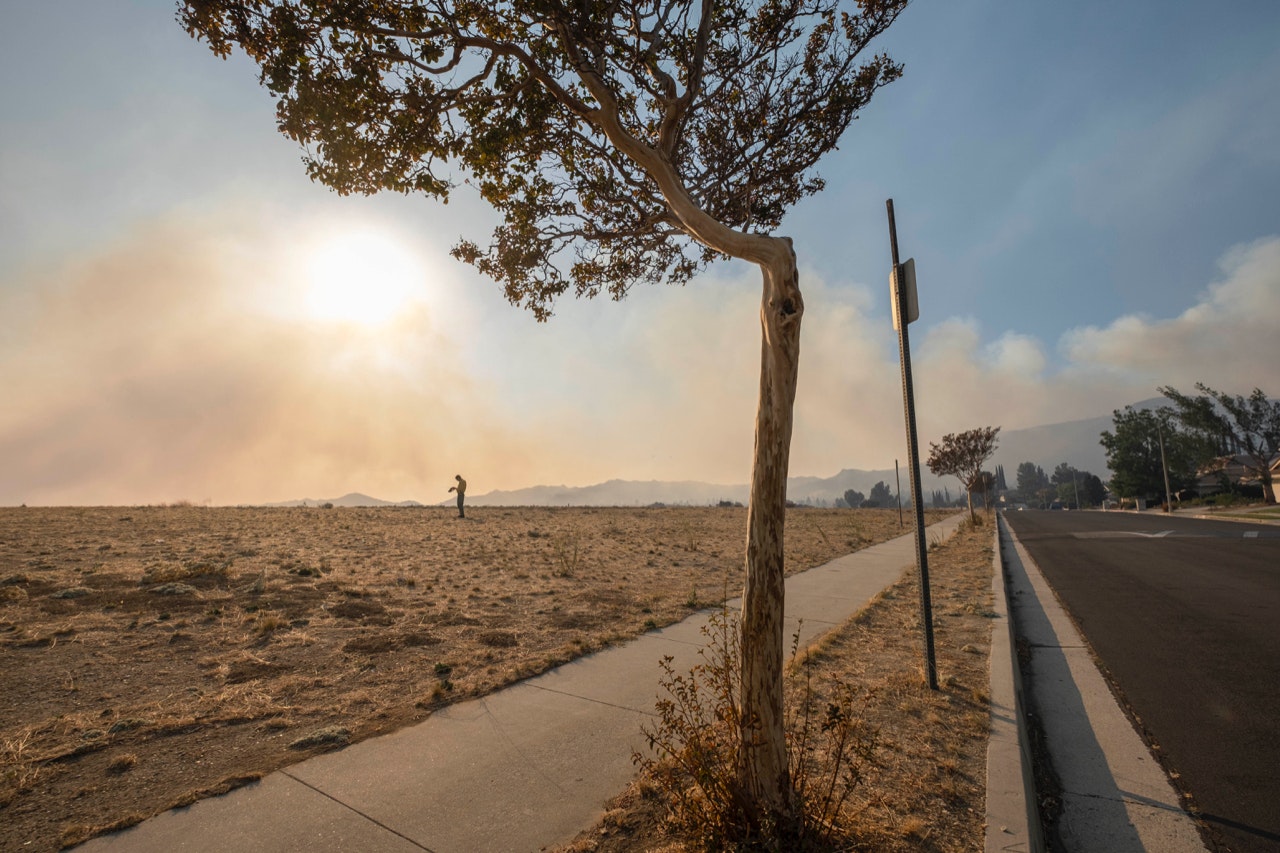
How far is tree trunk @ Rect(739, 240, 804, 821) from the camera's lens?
2840 millimetres

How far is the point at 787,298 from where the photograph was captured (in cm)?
321

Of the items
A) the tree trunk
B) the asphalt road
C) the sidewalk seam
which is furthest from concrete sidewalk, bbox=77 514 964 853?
the asphalt road

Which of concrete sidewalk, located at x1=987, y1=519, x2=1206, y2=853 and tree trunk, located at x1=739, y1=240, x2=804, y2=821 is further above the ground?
tree trunk, located at x1=739, y1=240, x2=804, y2=821

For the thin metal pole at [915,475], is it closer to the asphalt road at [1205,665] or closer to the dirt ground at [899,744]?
the dirt ground at [899,744]

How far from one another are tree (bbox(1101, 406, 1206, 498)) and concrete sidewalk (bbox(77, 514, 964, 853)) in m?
83.8

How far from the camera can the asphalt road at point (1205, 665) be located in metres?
3.52

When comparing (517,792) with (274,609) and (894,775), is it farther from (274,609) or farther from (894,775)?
(274,609)

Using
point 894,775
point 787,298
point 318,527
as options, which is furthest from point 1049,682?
point 318,527

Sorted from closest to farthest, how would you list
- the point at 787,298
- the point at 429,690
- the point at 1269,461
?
the point at 787,298
the point at 429,690
the point at 1269,461

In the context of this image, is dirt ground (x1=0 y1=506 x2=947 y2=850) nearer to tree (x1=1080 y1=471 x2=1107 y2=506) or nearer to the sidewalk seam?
the sidewalk seam

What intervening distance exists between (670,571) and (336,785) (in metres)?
9.44

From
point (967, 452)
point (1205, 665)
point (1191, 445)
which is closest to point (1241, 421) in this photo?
point (1191, 445)

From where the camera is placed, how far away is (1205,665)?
5.91 m

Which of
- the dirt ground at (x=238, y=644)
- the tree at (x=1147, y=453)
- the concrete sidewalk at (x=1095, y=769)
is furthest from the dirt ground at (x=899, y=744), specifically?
the tree at (x=1147, y=453)
